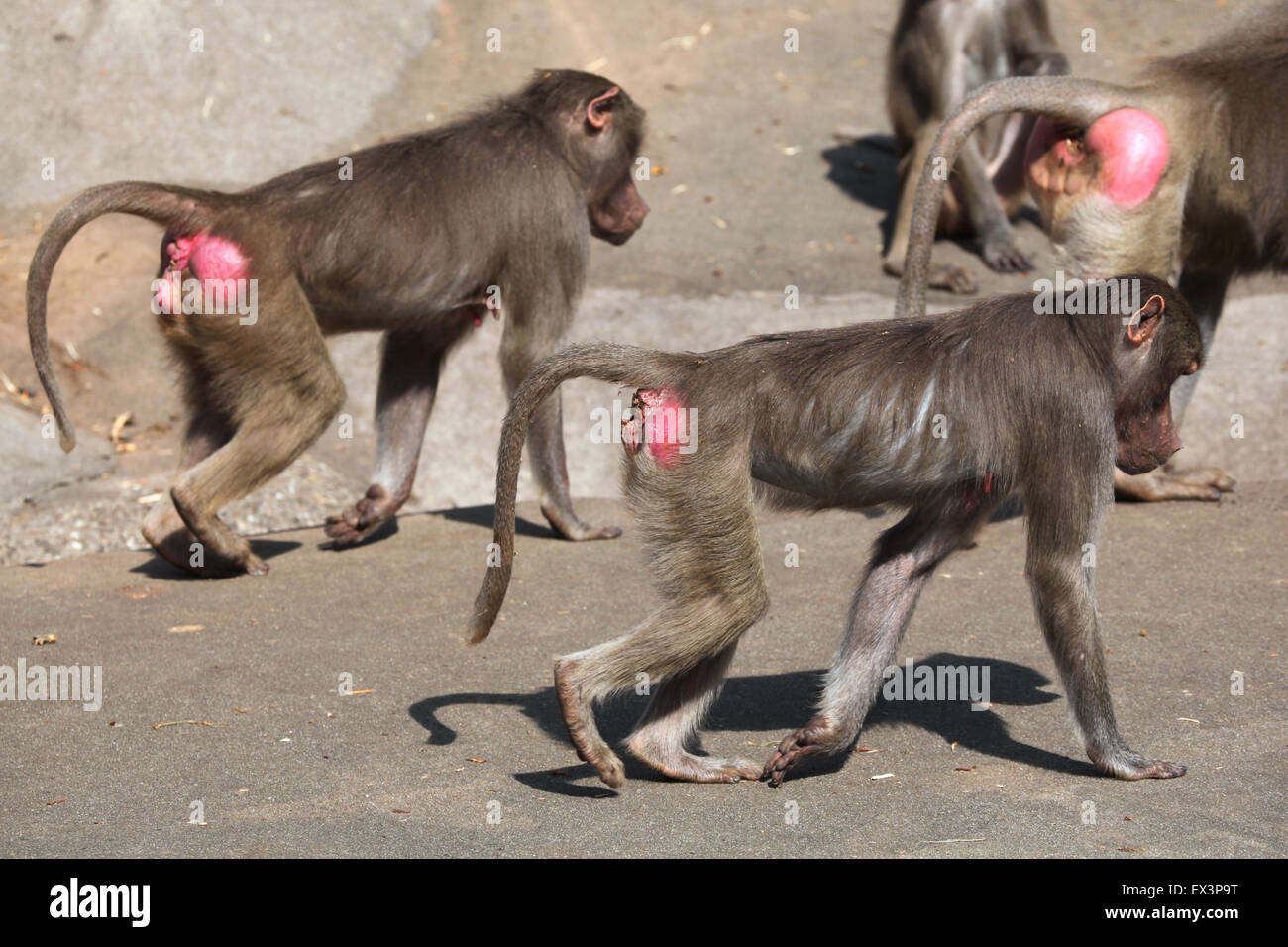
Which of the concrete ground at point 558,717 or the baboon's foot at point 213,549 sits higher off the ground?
the baboon's foot at point 213,549

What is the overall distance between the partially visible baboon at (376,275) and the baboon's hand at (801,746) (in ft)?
9.20

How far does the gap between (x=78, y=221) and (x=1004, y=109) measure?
3.79 meters

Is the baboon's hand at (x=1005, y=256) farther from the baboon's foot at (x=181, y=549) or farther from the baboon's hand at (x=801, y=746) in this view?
the baboon's hand at (x=801, y=746)

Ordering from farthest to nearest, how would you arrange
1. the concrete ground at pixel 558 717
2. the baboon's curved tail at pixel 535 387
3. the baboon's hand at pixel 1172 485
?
the baboon's hand at pixel 1172 485 < the baboon's curved tail at pixel 535 387 < the concrete ground at pixel 558 717

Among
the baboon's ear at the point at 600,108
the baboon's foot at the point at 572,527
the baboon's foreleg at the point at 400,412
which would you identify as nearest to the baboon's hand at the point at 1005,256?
the baboon's ear at the point at 600,108

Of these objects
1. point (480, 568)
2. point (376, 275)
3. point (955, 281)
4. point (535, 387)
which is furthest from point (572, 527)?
point (955, 281)

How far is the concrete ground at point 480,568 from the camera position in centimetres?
412

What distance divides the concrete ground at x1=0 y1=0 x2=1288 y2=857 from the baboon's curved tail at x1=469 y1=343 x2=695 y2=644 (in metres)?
0.41

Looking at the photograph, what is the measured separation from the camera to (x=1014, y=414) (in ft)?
14.0

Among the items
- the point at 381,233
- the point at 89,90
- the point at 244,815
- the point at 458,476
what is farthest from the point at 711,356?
the point at 89,90

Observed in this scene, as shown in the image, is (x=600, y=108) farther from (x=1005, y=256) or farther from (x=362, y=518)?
(x=1005, y=256)

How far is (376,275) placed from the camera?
6418 millimetres

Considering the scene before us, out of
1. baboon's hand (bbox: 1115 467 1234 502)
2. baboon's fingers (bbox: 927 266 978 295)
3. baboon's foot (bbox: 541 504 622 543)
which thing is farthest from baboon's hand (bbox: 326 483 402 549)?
baboon's fingers (bbox: 927 266 978 295)

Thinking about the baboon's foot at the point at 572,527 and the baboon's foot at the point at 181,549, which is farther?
the baboon's foot at the point at 572,527
